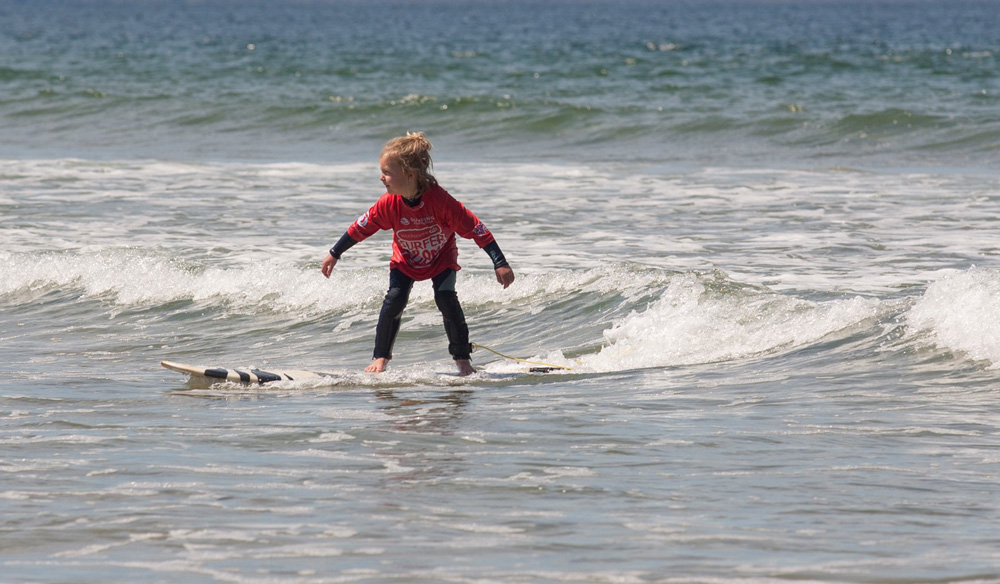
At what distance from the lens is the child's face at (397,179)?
7.46 metres

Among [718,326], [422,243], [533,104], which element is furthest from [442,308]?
[533,104]

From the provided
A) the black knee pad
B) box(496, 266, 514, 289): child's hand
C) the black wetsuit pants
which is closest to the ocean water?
the black wetsuit pants

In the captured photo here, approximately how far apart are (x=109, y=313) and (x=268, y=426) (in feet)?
15.9

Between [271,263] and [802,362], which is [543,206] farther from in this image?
[802,362]

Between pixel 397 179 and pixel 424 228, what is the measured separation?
0.38 metres

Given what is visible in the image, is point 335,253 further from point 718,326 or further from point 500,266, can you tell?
point 718,326

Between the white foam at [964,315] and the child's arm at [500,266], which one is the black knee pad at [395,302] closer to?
the child's arm at [500,266]

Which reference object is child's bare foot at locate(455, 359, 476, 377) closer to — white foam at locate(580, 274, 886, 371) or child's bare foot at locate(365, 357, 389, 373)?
child's bare foot at locate(365, 357, 389, 373)

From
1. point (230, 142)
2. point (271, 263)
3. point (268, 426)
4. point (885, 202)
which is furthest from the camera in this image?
point (230, 142)

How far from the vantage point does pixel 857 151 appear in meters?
22.6

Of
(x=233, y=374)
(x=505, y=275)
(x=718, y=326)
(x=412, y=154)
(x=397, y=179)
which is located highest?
(x=412, y=154)

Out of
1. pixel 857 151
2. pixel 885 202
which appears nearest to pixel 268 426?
pixel 885 202

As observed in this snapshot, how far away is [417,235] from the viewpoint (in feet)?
25.4

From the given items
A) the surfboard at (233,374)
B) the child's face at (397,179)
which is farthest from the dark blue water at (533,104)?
the surfboard at (233,374)
